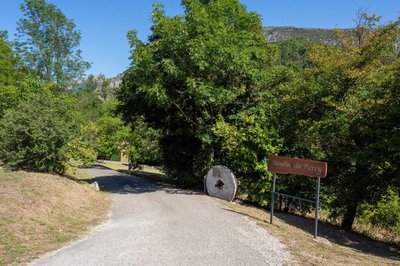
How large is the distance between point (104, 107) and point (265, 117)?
42005 millimetres

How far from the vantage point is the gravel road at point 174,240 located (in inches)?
257

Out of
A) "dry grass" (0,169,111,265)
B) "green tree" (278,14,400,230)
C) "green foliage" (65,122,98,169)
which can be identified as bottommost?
"dry grass" (0,169,111,265)

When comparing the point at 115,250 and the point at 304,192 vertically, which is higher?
the point at 304,192

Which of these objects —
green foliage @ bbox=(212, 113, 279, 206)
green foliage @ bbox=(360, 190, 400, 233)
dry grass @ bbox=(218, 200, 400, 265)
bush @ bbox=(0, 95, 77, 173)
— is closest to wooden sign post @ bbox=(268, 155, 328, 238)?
dry grass @ bbox=(218, 200, 400, 265)

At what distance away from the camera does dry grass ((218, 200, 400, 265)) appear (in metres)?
7.26

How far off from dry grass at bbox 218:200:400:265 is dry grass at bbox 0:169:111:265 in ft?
15.2

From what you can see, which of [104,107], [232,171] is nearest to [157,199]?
[232,171]

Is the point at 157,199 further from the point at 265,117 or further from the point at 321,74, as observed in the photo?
the point at 321,74

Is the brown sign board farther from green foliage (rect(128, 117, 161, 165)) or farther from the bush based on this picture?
green foliage (rect(128, 117, 161, 165))

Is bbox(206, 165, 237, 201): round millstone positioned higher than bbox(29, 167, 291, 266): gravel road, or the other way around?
bbox(206, 165, 237, 201): round millstone

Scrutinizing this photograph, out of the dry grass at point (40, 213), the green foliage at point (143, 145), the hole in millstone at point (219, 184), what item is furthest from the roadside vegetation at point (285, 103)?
the green foliage at point (143, 145)

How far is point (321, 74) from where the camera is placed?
1427 centimetres

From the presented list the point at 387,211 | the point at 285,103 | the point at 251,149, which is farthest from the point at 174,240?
the point at 285,103

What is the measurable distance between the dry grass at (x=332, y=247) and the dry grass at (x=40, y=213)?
15.2ft
